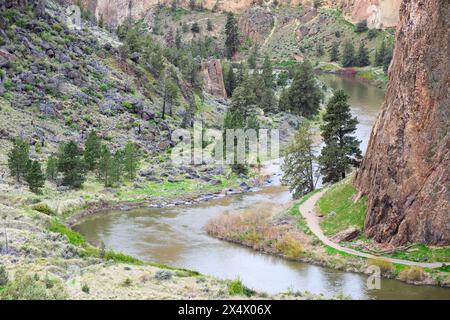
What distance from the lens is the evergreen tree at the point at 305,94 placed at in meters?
113

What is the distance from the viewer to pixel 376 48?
578 ft

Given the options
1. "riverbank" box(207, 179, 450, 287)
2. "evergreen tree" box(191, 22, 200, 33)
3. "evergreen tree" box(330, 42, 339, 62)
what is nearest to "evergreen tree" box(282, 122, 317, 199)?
"riverbank" box(207, 179, 450, 287)

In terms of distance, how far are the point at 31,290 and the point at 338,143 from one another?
38.4 metres

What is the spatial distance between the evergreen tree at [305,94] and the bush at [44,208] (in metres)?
61.8

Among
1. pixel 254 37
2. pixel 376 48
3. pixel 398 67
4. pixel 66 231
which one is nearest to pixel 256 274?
pixel 66 231

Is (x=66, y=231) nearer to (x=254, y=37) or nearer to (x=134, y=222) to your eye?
(x=134, y=222)

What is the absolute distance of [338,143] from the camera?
214ft

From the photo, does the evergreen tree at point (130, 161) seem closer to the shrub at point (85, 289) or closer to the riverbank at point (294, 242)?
the riverbank at point (294, 242)

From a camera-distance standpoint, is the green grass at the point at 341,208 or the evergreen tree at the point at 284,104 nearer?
the green grass at the point at 341,208

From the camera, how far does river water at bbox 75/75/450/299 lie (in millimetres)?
44656

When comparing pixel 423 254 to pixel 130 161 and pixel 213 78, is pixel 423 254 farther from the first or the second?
pixel 213 78

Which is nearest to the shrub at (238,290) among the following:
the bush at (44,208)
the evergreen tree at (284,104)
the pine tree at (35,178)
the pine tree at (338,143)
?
the bush at (44,208)
